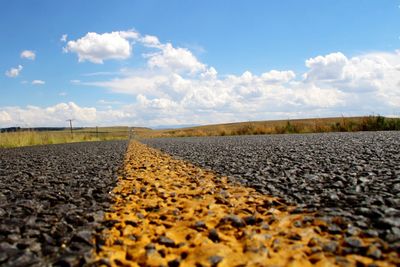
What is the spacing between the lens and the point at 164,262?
1.49 metres

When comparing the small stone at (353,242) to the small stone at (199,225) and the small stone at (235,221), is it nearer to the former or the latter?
the small stone at (235,221)

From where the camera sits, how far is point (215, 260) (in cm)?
146

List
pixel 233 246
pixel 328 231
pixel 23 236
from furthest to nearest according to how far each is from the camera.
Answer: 1. pixel 23 236
2. pixel 328 231
3. pixel 233 246

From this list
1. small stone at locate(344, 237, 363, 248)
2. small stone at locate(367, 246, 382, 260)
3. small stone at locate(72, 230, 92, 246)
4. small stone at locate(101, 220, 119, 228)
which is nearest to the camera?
small stone at locate(367, 246, 382, 260)

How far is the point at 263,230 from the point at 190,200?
3.06 ft

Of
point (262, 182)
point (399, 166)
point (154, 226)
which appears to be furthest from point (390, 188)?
point (154, 226)

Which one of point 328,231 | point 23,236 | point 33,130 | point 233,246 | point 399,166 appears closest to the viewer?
point 233,246

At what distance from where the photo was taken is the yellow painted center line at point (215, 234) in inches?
58.0

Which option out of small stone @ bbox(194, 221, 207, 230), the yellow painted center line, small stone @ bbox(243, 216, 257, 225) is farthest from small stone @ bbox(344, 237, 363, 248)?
small stone @ bbox(194, 221, 207, 230)

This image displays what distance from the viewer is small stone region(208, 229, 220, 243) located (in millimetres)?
1737

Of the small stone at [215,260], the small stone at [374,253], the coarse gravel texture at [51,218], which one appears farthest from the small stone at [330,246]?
the coarse gravel texture at [51,218]

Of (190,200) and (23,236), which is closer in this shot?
(23,236)

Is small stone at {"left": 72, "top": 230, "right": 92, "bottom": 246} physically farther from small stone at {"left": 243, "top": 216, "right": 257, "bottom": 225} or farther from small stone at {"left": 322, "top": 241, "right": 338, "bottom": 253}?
small stone at {"left": 322, "top": 241, "right": 338, "bottom": 253}

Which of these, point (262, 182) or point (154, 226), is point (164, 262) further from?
point (262, 182)
